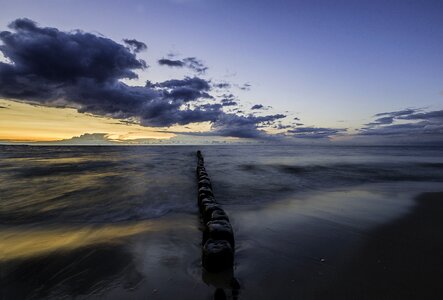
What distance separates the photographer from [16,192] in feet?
36.1

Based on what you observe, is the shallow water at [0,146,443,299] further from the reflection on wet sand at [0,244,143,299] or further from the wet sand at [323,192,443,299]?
the wet sand at [323,192,443,299]

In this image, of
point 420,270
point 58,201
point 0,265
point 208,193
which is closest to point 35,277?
Answer: point 0,265

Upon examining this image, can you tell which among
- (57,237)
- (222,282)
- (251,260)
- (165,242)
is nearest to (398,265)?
(251,260)

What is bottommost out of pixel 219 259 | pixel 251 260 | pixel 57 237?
pixel 57 237

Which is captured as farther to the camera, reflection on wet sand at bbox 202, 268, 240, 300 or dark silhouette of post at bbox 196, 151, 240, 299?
dark silhouette of post at bbox 196, 151, 240, 299

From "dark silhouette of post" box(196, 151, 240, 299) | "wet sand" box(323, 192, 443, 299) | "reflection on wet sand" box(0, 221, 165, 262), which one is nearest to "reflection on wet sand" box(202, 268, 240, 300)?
"dark silhouette of post" box(196, 151, 240, 299)

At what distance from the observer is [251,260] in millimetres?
4105

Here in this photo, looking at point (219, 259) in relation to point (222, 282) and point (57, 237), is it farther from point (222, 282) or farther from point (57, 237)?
point (57, 237)

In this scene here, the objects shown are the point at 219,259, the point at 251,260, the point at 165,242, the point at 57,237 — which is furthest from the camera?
the point at 57,237

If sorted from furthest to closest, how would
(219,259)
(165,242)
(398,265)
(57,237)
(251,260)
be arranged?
(57,237)
(165,242)
(251,260)
(398,265)
(219,259)

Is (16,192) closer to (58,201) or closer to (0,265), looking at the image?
(58,201)

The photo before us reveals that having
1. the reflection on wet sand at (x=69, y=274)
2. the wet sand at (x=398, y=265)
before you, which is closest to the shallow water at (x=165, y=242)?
the reflection on wet sand at (x=69, y=274)

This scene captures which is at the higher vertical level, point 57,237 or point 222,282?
point 222,282

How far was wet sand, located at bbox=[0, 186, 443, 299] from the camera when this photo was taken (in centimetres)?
327
